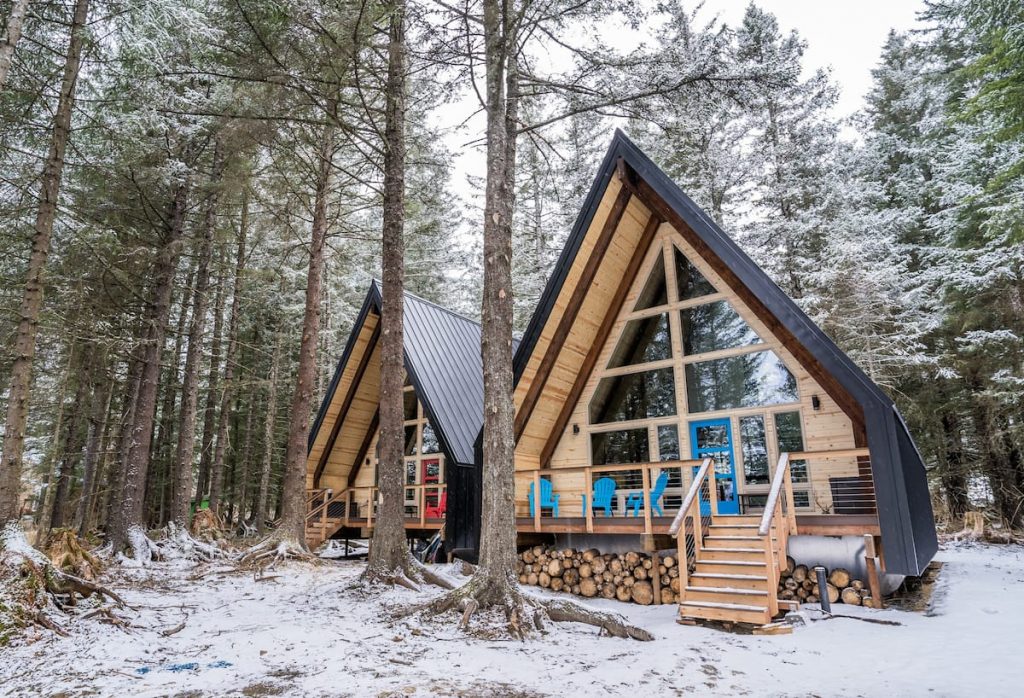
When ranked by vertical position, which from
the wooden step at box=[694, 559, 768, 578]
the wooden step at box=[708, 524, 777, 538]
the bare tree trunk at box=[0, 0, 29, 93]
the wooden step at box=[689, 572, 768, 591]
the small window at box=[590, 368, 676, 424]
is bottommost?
the wooden step at box=[689, 572, 768, 591]

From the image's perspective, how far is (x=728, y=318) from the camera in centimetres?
840

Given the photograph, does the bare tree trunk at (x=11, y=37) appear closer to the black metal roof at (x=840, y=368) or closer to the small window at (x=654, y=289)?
the black metal roof at (x=840, y=368)

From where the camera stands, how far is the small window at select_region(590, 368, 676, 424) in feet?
28.8

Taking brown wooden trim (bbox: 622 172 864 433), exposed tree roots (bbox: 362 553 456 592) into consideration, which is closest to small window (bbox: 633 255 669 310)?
brown wooden trim (bbox: 622 172 864 433)

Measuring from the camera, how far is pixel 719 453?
8.14 meters

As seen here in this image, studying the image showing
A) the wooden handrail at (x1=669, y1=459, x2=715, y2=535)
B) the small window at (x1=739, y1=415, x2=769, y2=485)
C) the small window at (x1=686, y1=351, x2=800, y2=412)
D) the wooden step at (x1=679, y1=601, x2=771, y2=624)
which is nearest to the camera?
the wooden step at (x1=679, y1=601, x2=771, y2=624)

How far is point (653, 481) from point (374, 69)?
7.20 m

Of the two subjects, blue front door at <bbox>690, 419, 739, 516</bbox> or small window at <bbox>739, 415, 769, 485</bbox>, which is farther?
blue front door at <bbox>690, 419, 739, 516</bbox>

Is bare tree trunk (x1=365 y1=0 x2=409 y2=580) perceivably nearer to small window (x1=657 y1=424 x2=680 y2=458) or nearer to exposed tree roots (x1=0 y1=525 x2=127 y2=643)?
exposed tree roots (x1=0 y1=525 x2=127 y2=643)

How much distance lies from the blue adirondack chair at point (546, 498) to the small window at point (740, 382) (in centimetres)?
255

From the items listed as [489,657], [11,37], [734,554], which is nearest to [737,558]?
[734,554]

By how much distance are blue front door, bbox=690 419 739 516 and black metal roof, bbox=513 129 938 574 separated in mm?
1955

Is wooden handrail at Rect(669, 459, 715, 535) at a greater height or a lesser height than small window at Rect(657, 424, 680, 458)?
lesser

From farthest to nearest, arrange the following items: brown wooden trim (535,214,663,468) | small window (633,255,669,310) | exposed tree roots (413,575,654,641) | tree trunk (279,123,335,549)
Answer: tree trunk (279,123,335,549)
brown wooden trim (535,214,663,468)
small window (633,255,669,310)
exposed tree roots (413,575,654,641)
